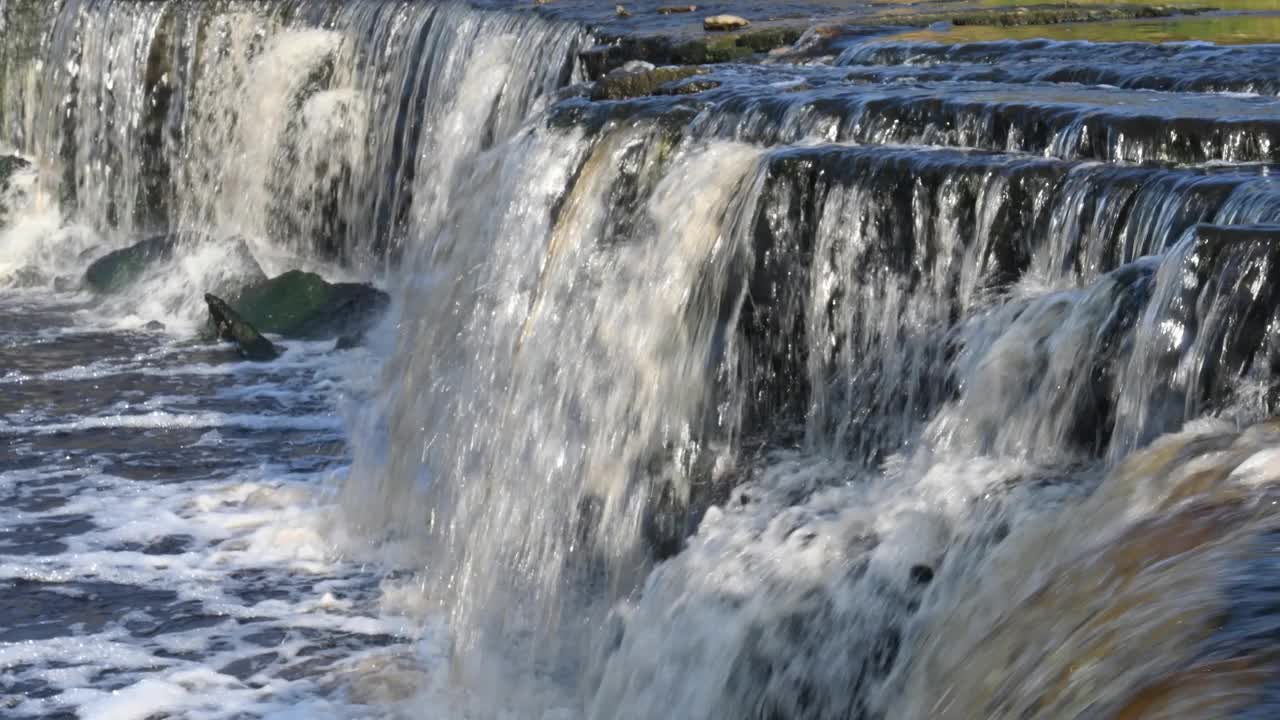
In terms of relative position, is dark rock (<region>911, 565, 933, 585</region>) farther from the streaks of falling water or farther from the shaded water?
the streaks of falling water

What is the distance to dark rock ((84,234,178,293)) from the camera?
16.2 metres

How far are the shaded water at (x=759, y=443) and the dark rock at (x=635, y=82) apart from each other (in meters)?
0.28

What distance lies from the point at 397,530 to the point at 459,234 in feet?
5.14

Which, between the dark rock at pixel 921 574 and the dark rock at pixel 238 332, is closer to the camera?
the dark rock at pixel 921 574

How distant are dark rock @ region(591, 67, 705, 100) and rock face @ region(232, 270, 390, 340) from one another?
4531 mm

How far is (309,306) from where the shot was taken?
14.9 metres

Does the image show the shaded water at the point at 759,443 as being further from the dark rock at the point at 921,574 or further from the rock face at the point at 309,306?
the rock face at the point at 309,306

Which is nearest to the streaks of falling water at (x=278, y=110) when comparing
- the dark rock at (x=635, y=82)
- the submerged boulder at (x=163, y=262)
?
the submerged boulder at (x=163, y=262)

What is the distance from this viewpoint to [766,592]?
22.6ft

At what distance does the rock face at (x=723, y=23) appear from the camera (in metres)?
13.1

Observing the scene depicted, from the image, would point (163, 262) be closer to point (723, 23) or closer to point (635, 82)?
point (723, 23)

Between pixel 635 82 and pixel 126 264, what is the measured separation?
7.37 meters

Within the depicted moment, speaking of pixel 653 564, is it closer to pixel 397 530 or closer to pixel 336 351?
pixel 397 530

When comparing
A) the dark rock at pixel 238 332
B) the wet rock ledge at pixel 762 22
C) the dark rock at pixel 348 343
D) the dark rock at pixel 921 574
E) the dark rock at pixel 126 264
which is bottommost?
the dark rock at pixel 348 343
